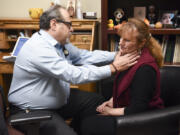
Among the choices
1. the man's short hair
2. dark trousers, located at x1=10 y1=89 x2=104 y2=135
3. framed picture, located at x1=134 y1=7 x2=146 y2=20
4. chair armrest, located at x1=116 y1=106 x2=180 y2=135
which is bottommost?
dark trousers, located at x1=10 y1=89 x2=104 y2=135

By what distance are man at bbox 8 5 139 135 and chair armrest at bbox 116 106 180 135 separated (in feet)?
1.13

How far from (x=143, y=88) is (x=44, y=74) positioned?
0.64m

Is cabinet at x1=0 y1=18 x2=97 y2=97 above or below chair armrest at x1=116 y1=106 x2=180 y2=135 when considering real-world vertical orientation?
above

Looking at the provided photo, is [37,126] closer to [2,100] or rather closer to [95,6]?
[2,100]

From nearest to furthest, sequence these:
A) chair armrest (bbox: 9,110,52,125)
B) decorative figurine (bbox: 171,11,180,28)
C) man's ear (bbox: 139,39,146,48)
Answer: chair armrest (bbox: 9,110,52,125) < man's ear (bbox: 139,39,146,48) < decorative figurine (bbox: 171,11,180,28)

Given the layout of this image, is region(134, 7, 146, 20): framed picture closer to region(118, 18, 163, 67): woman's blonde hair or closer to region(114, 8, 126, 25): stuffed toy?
region(114, 8, 126, 25): stuffed toy

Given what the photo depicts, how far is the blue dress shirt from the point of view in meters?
1.35

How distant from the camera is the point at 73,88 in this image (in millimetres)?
2012

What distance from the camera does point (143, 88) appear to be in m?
1.25

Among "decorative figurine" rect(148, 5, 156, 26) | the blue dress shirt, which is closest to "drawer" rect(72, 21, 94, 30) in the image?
"decorative figurine" rect(148, 5, 156, 26)

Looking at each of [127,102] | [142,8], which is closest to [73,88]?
[127,102]

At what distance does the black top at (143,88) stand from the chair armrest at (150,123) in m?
0.11

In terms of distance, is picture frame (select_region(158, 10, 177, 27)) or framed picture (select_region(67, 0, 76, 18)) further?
framed picture (select_region(67, 0, 76, 18))

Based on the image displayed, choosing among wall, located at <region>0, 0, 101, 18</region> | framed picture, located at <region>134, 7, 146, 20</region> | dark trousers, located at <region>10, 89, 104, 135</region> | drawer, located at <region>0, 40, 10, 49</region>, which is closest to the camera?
dark trousers, located at <region>10, 89, 104, 135</region>
